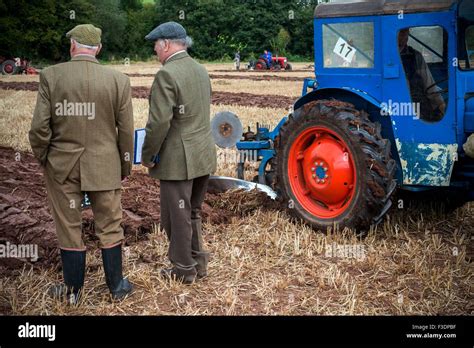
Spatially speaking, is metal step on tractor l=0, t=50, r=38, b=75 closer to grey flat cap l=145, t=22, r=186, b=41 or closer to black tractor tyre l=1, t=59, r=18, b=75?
black tractor tyre l=1, t=59, r=18, b=75

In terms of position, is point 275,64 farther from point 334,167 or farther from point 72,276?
point 72,276

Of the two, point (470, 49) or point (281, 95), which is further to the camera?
point (281, 95)

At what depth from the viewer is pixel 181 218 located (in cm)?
462

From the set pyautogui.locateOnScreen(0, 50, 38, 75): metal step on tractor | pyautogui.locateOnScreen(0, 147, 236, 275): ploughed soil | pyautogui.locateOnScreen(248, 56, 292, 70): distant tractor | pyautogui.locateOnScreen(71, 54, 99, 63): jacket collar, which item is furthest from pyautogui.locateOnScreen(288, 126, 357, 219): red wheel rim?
pyautogui.locateOnScreen(248, 56, 292, 70): distant tractor

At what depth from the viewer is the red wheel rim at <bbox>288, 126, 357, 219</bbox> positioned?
5.52 metres

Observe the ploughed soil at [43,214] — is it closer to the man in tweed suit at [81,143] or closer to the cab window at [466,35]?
the man in tweed suit at [81,143]

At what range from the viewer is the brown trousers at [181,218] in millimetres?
4590

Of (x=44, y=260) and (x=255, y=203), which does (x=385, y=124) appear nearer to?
(x=255, y=203)

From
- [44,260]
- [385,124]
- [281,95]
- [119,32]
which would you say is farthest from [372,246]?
[119,32]

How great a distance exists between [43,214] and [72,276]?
1.75m

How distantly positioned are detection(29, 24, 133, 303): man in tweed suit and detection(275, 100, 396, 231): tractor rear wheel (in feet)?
6.15

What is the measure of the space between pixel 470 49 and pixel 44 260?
149 inches

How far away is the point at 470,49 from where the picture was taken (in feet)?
17.2

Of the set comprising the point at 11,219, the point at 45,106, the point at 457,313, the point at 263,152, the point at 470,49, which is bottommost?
the point at 457,313
